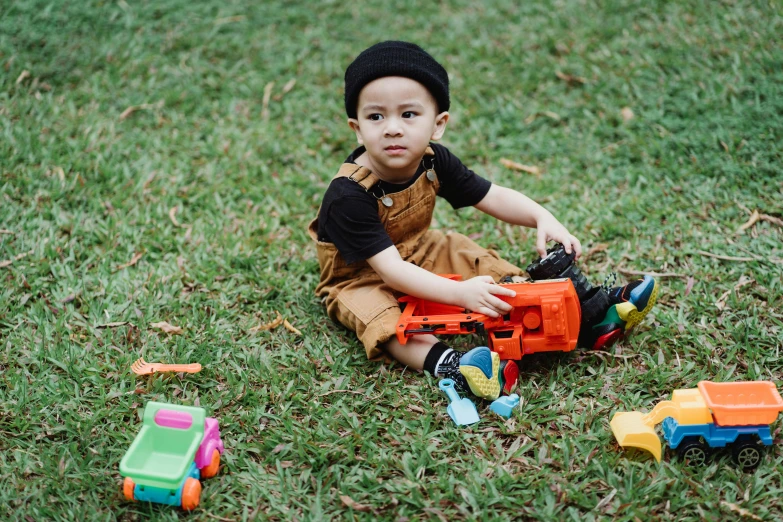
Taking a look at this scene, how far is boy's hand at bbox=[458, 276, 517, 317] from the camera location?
9.24ft

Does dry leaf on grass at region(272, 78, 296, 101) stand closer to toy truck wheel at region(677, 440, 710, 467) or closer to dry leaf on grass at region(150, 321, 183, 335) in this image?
dry leaf on grass at region(150, 321, 183, 335)

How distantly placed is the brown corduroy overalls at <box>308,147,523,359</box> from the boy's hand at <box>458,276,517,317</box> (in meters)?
0.32

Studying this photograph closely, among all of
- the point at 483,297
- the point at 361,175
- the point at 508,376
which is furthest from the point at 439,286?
the point at 361,175

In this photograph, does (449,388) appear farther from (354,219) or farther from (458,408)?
(354,219)

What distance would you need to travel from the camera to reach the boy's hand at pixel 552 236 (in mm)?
3127

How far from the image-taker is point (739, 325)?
3127mm

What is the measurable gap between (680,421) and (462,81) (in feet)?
10.7

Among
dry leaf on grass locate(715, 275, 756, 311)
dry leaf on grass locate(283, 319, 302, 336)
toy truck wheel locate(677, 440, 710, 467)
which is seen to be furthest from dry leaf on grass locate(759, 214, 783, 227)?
dry leaf on grass locate(283, 319, 302, 336)

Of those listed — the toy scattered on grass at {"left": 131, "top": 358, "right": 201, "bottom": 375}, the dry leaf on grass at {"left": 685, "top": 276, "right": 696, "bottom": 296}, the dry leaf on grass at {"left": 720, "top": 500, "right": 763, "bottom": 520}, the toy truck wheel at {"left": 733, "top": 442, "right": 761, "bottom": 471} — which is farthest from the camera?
the dry leaf on grass at {"left": 685, "top": 276, "right": 696, "bottom": 296}

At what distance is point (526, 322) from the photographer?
2.88 metres

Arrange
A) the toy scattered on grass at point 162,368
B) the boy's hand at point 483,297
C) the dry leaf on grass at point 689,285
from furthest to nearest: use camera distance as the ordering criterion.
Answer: the dry leaf on grass at point 689,285
the toy scattered on grass at point 162,368
the boy's hand at point 483,297

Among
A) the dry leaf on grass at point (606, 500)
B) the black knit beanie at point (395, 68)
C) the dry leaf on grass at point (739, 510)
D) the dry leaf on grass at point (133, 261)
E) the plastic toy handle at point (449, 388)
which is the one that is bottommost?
the dry leaf on grass at point (606, 500)

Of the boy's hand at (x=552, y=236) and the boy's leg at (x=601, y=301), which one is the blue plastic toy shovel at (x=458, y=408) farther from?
the boy's hand at (x=552, y=236)

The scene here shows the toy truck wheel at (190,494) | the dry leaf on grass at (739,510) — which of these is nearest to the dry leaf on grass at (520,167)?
the dry leaf on grass at (739,510)
